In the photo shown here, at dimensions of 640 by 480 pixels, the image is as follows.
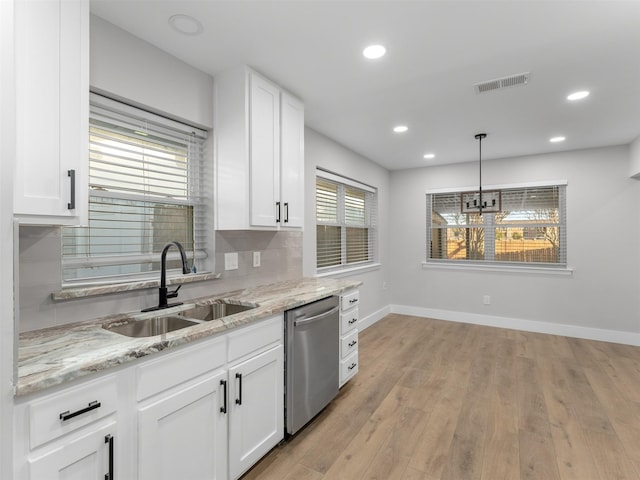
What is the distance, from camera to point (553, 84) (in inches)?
102

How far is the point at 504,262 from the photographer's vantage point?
5035 mm

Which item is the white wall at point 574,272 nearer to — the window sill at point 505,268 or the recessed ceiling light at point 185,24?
the window sill at point 505,268

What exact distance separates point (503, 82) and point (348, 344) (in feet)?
8.13

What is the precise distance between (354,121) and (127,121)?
2141 mm

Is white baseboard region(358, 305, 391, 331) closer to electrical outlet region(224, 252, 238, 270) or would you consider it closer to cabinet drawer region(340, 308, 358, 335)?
cabinet drawer region(340, 308, 358, 335)

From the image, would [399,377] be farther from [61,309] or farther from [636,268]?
[636,268]

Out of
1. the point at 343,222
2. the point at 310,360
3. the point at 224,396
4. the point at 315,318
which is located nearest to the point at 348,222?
the point at 343,222

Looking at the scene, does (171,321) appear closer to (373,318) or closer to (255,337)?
(255,337)

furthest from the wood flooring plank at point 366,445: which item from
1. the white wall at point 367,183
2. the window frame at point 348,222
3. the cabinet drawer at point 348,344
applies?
the window frame at point 348,222

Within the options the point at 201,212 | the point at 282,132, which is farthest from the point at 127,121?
the point at 282,132

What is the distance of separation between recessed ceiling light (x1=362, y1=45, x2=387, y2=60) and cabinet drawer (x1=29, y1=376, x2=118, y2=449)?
2238 mm

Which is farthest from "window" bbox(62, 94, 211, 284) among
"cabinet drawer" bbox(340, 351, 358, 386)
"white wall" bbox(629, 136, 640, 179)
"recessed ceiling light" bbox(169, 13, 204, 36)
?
"white wall" bbox(629, 136, 640, 179)

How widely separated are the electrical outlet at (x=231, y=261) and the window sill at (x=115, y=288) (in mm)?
251

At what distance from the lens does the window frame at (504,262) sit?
4.63 metres
